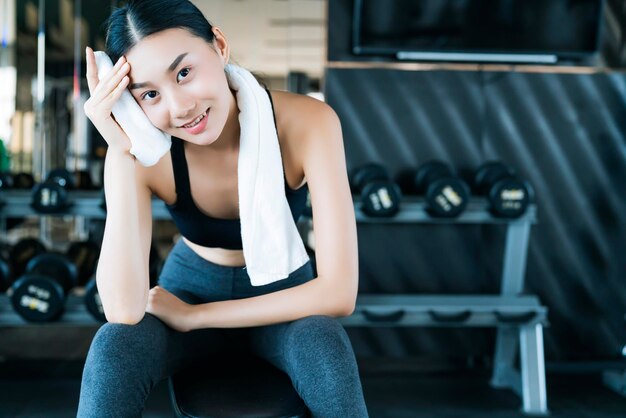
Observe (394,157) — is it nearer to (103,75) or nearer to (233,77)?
(233,77)

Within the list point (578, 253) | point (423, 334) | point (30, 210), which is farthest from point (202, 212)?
point (578, 253)

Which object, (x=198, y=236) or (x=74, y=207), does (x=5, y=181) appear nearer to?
(x=74, y=207)

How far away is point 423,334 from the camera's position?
321 centimetres

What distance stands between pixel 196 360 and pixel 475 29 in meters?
2.20

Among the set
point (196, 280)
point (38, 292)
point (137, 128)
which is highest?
point (137, 128)

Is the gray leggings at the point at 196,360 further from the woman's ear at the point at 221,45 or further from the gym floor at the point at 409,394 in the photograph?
the gym floor at the point at 409,394

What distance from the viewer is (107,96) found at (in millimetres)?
1215

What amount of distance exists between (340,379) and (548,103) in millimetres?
2389

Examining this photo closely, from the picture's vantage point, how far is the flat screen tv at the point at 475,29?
2990mm

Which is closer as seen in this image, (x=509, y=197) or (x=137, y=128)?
(x=137, y=128)

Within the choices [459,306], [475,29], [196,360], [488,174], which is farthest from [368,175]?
[196,360]

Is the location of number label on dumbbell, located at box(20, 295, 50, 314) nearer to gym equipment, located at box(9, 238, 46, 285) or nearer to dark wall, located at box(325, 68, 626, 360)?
gym equipment, located at box(9, 238, 46, 285)

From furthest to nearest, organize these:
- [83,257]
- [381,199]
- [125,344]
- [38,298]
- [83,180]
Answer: [83,180] → [83,257] → [381,199] → [38,298] → [125,344]

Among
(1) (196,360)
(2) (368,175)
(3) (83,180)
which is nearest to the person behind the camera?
(1) (196,360)
